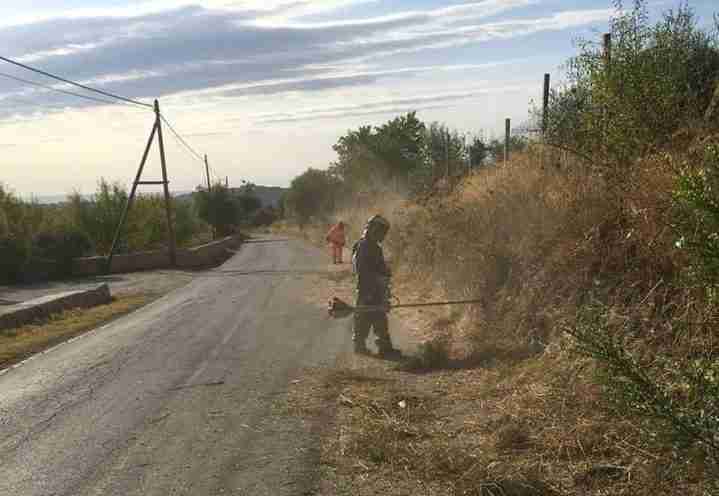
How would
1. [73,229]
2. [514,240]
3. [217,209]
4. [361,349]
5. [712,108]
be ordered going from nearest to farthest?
[712,108] → [514,240] → [361,349] → [73,229] → [217,209]

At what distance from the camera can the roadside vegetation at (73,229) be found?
100 ft

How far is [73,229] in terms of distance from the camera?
35.2 m

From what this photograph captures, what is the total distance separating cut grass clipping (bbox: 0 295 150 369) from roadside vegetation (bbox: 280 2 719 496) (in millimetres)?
6404

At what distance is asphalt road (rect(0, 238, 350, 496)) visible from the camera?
222 inches

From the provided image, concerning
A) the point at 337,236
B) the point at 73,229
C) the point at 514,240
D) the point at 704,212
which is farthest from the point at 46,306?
the point at 73,229

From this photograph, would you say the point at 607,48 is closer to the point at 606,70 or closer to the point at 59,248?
the point at 606,70

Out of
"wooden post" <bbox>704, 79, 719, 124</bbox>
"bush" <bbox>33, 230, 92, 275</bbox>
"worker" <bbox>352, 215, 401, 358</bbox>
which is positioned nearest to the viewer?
"wooden post" <bbox>704, 79, 719, 124</bbox>

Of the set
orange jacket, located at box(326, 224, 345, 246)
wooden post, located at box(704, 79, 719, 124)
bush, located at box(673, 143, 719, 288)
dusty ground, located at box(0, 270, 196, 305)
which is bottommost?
dusty ground, located at box(0, 270, 196, 305)

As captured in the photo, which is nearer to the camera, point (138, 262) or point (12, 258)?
point (12, 258)

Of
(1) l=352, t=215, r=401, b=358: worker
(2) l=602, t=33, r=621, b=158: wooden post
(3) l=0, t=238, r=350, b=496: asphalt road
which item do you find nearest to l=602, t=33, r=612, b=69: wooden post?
(2) l=602, t=33, r=621, b=158: wooden post

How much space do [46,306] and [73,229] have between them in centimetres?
1895

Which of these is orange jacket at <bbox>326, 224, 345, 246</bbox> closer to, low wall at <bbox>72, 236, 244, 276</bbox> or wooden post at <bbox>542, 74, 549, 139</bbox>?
low wall at <bbox>72, 236, 244, 276</bbox>

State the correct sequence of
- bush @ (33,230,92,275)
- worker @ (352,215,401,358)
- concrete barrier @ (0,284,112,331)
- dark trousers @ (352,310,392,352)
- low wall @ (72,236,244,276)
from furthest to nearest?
low wall @ (72,236,244,276), bush @ (33,230,92,275), concrete barrier @ (0,284,112,331), worker @ (352,215,401,358), dark trousers @ (352,310,392,352)

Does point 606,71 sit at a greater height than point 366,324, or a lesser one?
greater
